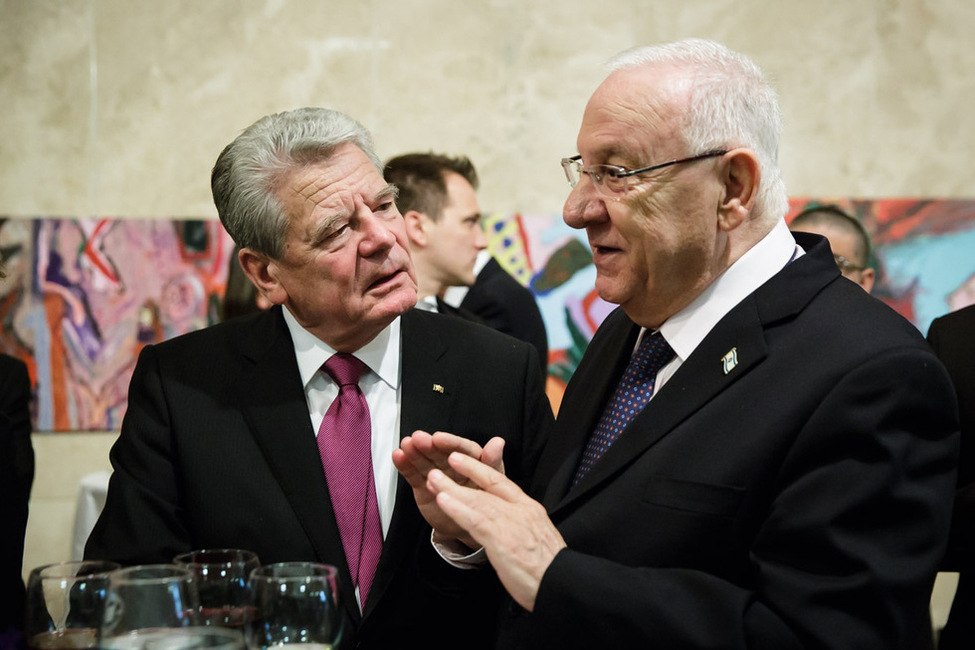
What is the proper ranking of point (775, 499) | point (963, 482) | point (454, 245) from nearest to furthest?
point (775, 499) < point (963, 482) < point (454, 245)

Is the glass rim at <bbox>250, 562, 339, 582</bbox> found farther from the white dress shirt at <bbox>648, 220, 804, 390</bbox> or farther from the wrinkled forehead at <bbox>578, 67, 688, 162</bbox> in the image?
the wrinkled forehead at <bbox>578, 67, 688, 162</bbox>

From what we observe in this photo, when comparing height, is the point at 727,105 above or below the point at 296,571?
above

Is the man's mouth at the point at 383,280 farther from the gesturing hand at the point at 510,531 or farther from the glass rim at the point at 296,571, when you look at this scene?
the glass rim at the point at 296,571

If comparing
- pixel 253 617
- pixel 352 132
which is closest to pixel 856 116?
pixel 352 132

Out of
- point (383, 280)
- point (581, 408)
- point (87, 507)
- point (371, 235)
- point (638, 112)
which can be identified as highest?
point (638, 112)

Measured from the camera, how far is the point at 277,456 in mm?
2143

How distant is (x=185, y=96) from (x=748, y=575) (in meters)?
4.70

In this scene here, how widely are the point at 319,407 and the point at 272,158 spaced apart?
571 mm

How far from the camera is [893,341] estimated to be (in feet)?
5.02

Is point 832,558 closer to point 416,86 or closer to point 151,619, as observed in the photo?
point 151,619

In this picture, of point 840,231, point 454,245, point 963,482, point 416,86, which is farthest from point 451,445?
point 416,86

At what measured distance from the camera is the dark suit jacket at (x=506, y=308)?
4598 millimetres

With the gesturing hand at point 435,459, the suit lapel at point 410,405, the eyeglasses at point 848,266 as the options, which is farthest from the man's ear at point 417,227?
the gesturing hand at point 435,459

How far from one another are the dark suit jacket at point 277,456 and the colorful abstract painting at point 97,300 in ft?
10.5
